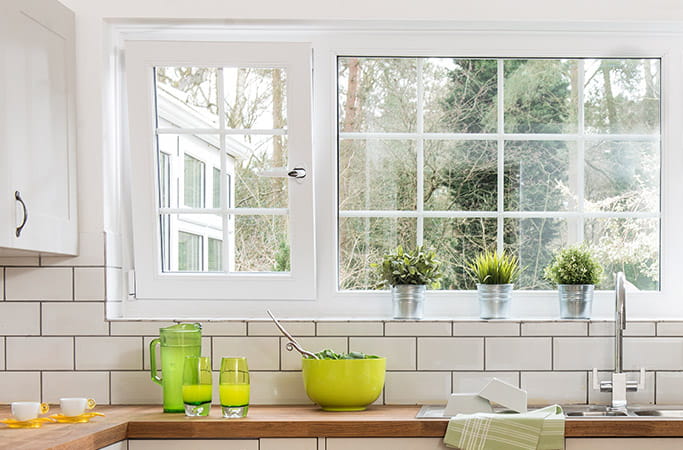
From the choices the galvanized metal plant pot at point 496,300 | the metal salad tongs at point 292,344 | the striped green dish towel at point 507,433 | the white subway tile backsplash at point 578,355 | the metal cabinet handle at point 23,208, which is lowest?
the striped green dish towel at point 507,433

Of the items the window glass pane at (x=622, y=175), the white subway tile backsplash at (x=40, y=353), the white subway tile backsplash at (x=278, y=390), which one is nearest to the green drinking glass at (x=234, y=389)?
the white subway tile backsplash at (x=278, y=390)

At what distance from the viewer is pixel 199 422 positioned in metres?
2.47

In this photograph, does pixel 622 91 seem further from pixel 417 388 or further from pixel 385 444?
pixel 385 444

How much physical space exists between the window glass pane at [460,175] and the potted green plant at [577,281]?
0.34 meters

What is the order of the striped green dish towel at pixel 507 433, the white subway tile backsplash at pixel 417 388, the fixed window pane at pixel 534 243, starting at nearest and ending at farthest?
the striped green dish towel at pixel 507 433, the white subway tile backsplash at pixel 417 388, the fixed window pane at pixel 534 243

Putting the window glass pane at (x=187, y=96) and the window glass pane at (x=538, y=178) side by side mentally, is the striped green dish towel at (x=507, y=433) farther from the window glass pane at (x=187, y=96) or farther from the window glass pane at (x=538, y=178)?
the window glass pane at (x=187, y=96)

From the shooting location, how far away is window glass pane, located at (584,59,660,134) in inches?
124

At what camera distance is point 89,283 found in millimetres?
2947

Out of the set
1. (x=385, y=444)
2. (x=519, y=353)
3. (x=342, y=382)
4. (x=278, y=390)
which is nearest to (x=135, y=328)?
(x=278, y=390)

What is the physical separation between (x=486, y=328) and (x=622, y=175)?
755mm

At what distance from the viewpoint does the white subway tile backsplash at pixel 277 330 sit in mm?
2920

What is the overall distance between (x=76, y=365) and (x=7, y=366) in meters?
0.22

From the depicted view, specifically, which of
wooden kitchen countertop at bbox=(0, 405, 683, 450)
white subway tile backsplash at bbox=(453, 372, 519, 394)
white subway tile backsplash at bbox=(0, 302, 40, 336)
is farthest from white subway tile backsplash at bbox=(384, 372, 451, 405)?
white subway tile backsplash at bbox=(0, 302, 40, 336)

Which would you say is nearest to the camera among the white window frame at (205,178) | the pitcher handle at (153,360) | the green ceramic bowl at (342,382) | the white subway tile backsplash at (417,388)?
the green ceramic bowl at (342,382)
